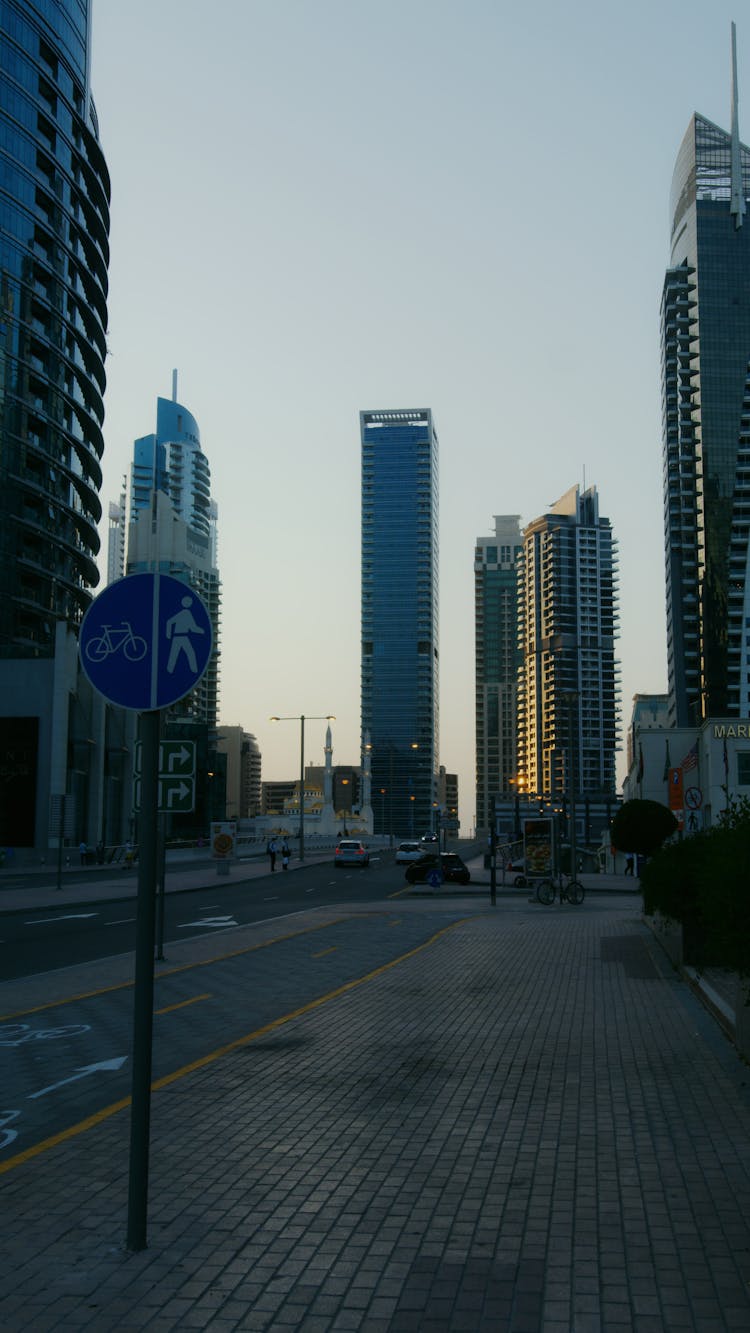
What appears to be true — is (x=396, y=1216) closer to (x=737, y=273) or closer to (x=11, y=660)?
(x=11, y=660)

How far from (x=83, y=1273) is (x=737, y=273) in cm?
17112

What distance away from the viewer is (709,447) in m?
155

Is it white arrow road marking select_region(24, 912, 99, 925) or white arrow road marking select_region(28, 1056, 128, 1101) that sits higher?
white arrow road marking select_region(28, 1056, 128, 1101)

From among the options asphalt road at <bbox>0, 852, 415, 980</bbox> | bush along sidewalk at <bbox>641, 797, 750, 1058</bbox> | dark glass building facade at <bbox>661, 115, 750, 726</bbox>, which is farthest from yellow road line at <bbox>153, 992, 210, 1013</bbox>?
dark glass building facade at <bbox>661, 115, 750, 726</bbox>

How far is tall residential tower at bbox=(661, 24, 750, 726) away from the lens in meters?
150

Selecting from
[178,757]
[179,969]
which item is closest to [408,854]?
[179,969]

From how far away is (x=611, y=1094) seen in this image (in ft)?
29.6

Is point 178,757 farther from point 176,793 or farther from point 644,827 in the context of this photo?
point 644,827

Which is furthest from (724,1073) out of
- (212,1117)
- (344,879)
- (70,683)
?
(70,683)

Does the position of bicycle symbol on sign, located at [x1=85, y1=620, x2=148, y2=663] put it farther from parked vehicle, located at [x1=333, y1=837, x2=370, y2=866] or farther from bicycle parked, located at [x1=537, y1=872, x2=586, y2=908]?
parked vehicle, located at [x1=333, y1=837, x2=370, y2=866]

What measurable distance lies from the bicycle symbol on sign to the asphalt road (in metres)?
12.2

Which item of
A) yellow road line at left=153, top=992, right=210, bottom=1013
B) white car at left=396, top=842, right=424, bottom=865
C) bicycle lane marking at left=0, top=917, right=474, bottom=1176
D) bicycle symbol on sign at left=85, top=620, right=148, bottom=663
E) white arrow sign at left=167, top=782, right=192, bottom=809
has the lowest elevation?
white car at left=396, top=842, right=424, bottom=865

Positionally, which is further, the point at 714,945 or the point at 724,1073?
the point at 724,1073

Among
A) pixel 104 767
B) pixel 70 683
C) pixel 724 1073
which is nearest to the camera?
pixel 724 1073
